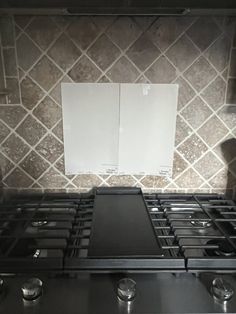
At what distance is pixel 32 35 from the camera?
893mm

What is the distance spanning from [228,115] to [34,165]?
0.74 meters

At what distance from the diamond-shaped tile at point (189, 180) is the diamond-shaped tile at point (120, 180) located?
176 mm

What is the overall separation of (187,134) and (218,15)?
0.41 metres

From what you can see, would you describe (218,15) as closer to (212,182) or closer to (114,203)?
(212,182)

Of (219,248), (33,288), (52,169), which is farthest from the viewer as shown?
(52,169)

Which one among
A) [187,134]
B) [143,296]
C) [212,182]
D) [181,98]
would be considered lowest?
[143,296]

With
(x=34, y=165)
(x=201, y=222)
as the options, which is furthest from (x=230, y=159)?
(x=34, y=165)

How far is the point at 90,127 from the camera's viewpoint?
3.20 feet

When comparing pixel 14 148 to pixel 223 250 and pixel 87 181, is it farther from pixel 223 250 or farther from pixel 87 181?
pixel 223 250

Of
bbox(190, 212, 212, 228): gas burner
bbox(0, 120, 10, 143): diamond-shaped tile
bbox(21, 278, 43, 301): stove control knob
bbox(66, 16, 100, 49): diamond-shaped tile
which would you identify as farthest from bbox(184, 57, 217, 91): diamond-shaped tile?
bbox(21, 278, 43, 301): stove control knob

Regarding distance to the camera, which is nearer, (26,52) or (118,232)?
(118,232)

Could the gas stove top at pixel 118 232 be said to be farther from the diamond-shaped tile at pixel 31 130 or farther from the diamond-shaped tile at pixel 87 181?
the diamond-shaped tile at pixel 31 130

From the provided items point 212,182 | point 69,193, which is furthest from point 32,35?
point 212,182

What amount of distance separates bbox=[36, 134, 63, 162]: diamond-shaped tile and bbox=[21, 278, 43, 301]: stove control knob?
512mm
